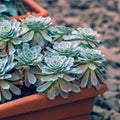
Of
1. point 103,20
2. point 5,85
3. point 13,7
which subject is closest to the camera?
point 5,85

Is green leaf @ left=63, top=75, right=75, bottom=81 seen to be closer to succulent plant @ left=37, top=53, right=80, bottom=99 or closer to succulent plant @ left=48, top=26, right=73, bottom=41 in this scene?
succulent plant @ left=37, top=53, right=80, bottom=99

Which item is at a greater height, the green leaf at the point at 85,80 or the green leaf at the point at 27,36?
the green leaf at the point at 27,36

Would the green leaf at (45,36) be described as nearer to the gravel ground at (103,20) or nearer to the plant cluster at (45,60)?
the plant cluster at (45,60)

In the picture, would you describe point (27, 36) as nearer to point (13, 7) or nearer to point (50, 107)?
point (50, 107)

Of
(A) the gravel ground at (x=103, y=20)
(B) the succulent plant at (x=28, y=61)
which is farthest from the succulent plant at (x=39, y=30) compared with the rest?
(A) the gravel ground at (x=103, y=20)

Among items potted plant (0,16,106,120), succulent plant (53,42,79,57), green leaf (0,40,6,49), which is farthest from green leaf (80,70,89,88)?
green leaf (0,40,6,49)

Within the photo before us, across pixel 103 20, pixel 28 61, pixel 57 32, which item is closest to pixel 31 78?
pixel 28 61

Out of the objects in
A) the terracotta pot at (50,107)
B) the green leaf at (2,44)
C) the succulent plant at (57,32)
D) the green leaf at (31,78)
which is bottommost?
the terracotta pot at (50,107)
